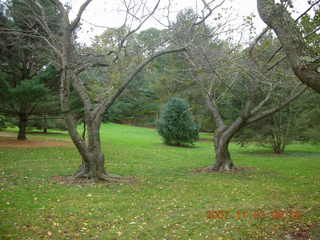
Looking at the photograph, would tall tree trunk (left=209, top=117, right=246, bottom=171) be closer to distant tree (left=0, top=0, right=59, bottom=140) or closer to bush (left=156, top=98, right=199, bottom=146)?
distant tree (left=0, top=0, right=59, bottom=140)

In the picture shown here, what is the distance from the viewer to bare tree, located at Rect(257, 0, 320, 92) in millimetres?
4609

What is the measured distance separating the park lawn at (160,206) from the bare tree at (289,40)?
247 cm

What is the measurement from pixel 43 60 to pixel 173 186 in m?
13.1

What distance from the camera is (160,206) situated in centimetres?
680

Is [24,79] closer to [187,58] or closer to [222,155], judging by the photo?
[187,58]

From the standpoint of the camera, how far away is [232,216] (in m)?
6.07

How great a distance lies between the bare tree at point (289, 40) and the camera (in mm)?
4609

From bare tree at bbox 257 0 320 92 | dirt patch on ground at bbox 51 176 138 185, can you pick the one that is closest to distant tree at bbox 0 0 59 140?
dirt patch on ground at bbox 51 176 138 185

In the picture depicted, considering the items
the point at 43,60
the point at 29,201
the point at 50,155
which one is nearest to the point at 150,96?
the point at 43,60

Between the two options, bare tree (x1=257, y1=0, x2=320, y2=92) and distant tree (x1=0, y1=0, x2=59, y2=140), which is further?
distant tree (x1=0, y1=0, x2=59, y2=140)

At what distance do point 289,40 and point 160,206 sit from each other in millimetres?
4066

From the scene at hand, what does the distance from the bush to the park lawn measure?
12941 mm

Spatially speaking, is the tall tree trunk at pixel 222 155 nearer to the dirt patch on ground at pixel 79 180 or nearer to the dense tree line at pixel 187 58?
the dense tree line at pixel 187 58

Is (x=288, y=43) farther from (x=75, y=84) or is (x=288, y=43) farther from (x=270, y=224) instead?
(x=75, y=84)
